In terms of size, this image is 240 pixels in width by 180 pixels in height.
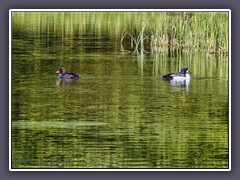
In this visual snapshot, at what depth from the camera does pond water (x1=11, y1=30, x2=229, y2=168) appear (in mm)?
11719

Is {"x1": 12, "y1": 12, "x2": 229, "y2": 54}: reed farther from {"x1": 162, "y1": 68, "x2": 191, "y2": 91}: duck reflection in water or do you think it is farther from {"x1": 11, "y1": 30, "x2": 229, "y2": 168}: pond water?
{"x1": 162, "y1": 68, "x2": 191, "y2": 91}: duck reflection in water

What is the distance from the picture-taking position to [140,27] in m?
12.0

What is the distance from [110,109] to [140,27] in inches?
34.0

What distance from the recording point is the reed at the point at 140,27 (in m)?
11.8

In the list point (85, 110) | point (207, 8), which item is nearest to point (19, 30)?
point (85, 110)

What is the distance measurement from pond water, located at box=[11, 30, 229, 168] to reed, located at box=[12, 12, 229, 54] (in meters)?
0.09

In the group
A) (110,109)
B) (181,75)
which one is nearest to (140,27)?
(181,75)

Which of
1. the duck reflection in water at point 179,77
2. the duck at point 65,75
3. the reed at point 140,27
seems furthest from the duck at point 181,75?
the duck at point 65,75

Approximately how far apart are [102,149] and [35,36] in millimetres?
1300

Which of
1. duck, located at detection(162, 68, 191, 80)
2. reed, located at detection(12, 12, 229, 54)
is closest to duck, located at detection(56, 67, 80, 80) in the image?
reed, located at detection(12, 12, 229, 54)

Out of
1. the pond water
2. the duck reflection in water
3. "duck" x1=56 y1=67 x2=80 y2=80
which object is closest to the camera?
the pond water

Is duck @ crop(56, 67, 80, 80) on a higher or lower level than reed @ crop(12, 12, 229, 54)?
lower

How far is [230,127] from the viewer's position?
11.8m
